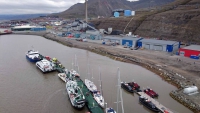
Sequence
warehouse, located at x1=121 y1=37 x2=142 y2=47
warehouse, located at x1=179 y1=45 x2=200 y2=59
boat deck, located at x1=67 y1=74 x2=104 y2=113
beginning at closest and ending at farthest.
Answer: boat deck, located at x1=67 y1=74 x2=104 y2=113 → warehouse, located at x1=179 y1=45 x2=200 y2=59 → warehouse, located at x1=121 y1=37 x2=142 y2=47

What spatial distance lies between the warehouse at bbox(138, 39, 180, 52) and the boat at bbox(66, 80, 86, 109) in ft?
90.1

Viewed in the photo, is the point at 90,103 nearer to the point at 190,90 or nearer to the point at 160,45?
the point at 190,90

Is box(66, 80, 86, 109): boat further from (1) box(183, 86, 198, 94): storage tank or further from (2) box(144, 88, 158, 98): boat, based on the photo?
(1) box(183, 86, 198, 94): storage tank

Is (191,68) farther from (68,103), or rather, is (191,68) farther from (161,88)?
(68,103)

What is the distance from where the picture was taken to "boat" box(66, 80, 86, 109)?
62.0ft

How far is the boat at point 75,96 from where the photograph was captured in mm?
18891

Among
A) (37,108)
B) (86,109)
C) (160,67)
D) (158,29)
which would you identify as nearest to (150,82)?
(160,67)

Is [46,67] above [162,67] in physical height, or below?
below

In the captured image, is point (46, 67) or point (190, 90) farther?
point (46, 67)

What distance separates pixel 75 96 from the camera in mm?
20359

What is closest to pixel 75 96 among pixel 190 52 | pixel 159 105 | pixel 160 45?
pixel 159 105

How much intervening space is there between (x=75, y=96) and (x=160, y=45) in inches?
1148

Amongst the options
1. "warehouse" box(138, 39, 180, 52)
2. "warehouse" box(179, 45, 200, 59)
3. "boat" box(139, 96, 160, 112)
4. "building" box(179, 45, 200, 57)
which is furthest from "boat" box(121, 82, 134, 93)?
"warehouse" box(138, 39, 180, 52)

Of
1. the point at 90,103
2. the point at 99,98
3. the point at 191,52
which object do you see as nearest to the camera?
the point at 90,103
